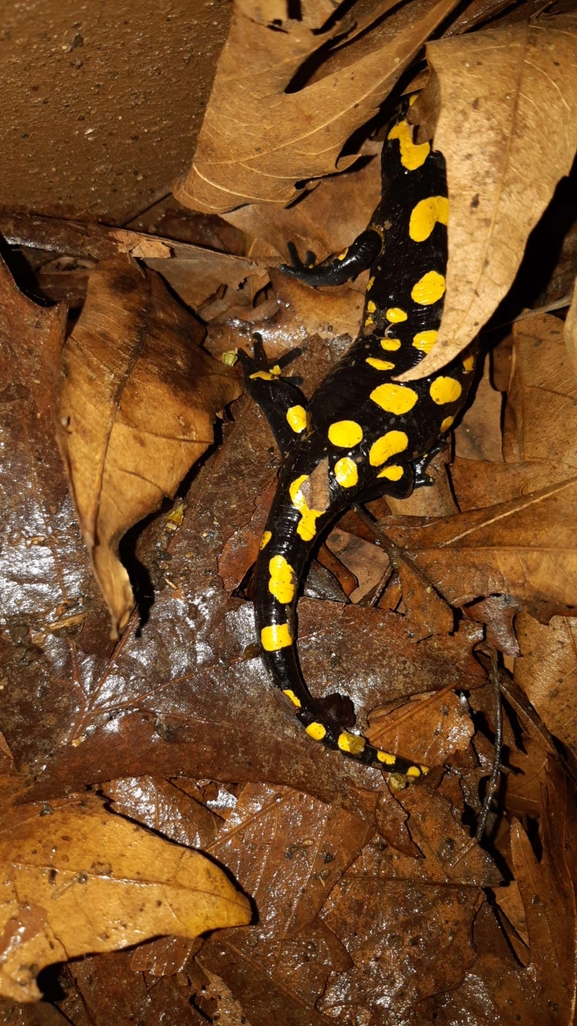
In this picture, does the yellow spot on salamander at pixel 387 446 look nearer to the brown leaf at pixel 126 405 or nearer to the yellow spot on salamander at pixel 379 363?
the yellow spot on salamander at pixel 379 363

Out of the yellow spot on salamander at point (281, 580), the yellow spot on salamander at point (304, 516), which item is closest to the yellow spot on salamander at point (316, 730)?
the yellow spot on salamander at point (281, 580)

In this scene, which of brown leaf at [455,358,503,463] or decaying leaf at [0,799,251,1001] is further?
brown leaf at [455,358,503,463]

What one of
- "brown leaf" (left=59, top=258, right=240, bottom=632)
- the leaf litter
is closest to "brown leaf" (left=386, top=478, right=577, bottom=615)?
the leaf litter

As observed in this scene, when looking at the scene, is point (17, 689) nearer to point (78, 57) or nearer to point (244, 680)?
point (244, 680)

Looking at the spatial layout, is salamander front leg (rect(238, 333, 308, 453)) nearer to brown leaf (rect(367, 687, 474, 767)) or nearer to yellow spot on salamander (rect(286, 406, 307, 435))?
yellow spot on salamander (rect(286, 406, 307, 435))

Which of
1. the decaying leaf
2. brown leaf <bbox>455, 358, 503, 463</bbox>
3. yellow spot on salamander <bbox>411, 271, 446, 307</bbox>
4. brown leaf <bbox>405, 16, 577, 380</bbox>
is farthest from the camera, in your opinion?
brown leaf <bbox>455, 358, 503, 463</bbox>
